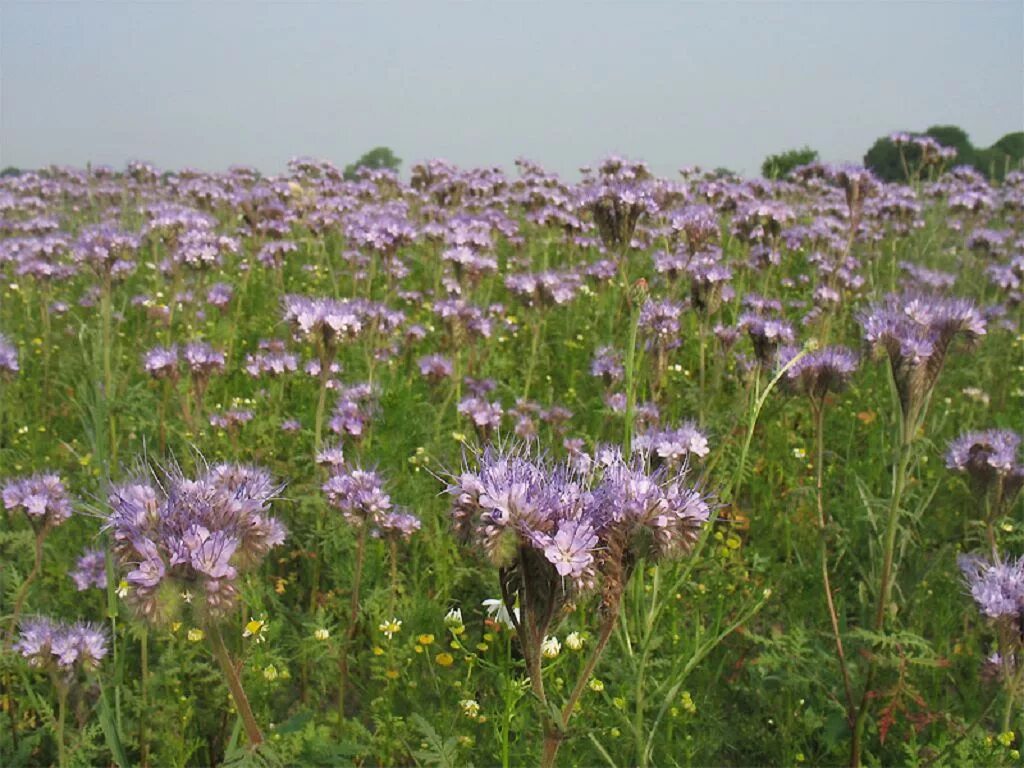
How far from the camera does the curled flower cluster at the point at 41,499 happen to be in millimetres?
3016

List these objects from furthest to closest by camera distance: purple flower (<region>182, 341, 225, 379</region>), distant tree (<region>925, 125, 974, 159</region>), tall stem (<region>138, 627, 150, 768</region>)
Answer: distant tree (<region>925, 125, 974, 159</region>), purple flower (<region>182, 341, 225, 379</region>), tall stem (<region>138, 627, 150, 768</region>)

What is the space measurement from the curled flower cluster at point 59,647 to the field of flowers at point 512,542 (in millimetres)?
10

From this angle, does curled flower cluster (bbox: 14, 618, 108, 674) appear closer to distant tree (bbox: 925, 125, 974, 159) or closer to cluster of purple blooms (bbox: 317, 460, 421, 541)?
cluster of purple blooms (bbox: 317, 460, 421, 541)

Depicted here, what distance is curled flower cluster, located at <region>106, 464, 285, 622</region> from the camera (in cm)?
156

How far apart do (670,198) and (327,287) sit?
3.76 metres

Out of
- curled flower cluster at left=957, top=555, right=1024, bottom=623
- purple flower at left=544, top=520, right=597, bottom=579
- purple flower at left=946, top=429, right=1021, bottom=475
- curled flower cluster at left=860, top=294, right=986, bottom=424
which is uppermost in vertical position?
curled flower cluster at left=860, top=294, right=986, bottom=424

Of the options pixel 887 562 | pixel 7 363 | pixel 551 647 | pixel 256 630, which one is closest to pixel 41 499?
pixel 256 630

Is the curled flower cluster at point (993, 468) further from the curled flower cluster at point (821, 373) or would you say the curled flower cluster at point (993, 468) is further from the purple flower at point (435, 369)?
the purple flower at point (435, 369)

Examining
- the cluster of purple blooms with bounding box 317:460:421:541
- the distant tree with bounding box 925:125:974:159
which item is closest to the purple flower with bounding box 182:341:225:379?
the cluster of purple blooms with bounding box 317:460:421:541

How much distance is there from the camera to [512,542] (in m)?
1.49

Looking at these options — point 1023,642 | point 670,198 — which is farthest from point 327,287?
point 1023,642

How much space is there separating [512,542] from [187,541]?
68cm

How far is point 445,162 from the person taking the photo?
11.5 m

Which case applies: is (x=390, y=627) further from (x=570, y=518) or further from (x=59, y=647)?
(x=570, y=518)
